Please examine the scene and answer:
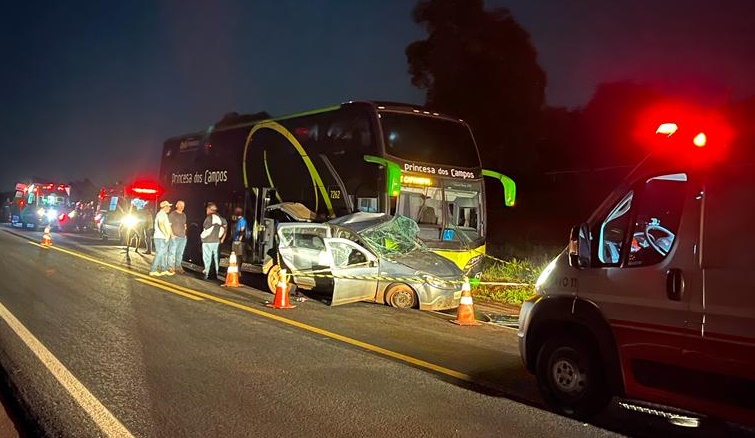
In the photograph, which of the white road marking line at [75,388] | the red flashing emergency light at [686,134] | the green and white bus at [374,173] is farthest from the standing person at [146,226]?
the red flashing emergency light at [686,134]

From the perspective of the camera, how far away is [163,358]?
6.86m

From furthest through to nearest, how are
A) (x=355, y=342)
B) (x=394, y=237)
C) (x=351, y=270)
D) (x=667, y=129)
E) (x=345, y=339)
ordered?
(x=394, y=237) → (x=351, y=270) → (x=345, y=339) → (x=355, y=342) → (x=667, y=129)

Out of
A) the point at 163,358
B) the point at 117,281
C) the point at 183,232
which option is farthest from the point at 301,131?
the point at 163,358

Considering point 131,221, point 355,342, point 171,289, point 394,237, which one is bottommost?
point 355,342

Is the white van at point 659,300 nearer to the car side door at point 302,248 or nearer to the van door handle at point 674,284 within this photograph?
the van door handle at point 674,284

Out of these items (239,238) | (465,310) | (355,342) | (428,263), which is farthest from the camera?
(239,238)

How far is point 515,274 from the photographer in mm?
15344

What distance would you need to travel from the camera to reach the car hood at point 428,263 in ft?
36.1

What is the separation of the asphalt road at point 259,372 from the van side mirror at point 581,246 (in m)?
1.24

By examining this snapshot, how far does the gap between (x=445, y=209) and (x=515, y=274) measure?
8.53ft

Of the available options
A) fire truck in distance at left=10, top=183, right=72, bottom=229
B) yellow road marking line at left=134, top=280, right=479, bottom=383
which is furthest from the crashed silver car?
fire truck in distance at left=10, top=183, right=72, bottom=229

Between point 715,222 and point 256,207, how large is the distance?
40.7ft

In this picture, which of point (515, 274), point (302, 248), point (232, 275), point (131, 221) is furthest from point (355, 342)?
point (131, 221)

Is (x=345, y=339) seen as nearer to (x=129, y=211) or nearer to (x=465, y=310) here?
(x=465, y=310)
